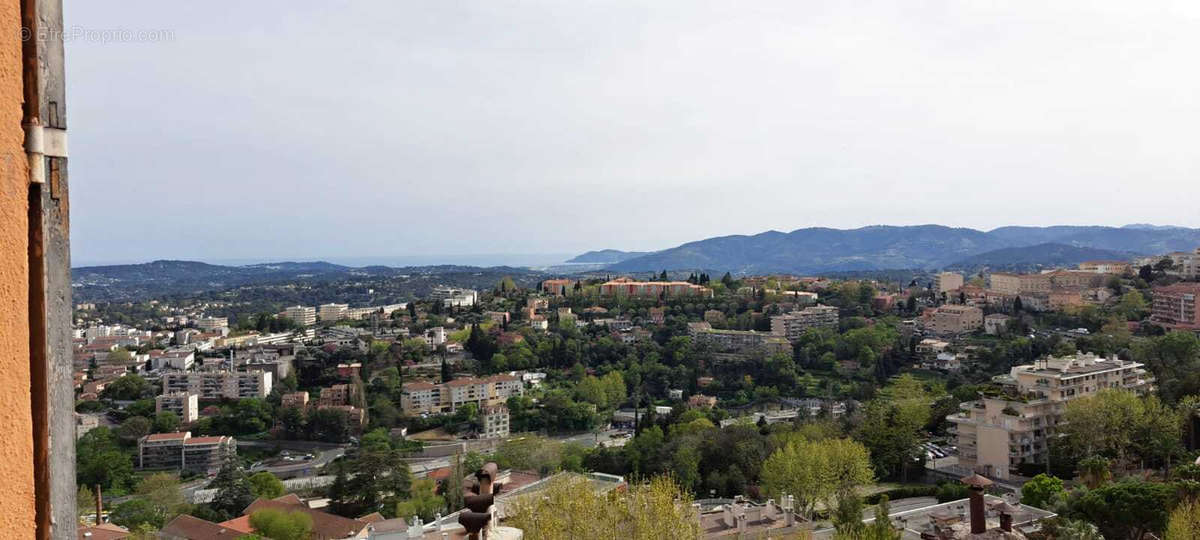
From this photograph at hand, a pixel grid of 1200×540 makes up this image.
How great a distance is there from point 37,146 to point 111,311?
80.0m

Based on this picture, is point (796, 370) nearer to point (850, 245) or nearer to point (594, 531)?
point (594, 531)

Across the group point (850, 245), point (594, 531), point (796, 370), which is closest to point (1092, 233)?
point (850, 245)

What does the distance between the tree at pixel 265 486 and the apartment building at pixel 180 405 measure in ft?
38.2

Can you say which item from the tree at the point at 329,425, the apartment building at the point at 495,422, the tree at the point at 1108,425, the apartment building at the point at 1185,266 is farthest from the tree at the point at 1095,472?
the apartment building at the point at 1185,266

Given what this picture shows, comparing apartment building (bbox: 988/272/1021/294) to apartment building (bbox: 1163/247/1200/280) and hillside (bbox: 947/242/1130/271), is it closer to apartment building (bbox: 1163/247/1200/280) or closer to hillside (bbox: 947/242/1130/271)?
apartment building (bbox: 1163/247/1200/280)

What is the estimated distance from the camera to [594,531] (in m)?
7.35

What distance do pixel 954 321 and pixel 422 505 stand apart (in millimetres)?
31169

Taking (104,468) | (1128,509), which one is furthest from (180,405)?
(1128,509)

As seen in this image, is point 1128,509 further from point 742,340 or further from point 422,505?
point 742,340

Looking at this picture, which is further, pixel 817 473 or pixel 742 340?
pixel 742 340

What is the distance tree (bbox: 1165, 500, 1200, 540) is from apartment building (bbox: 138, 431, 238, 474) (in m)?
24.5

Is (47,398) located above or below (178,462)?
above

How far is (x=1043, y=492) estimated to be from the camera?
13.4 m

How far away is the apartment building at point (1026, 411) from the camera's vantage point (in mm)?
17703
